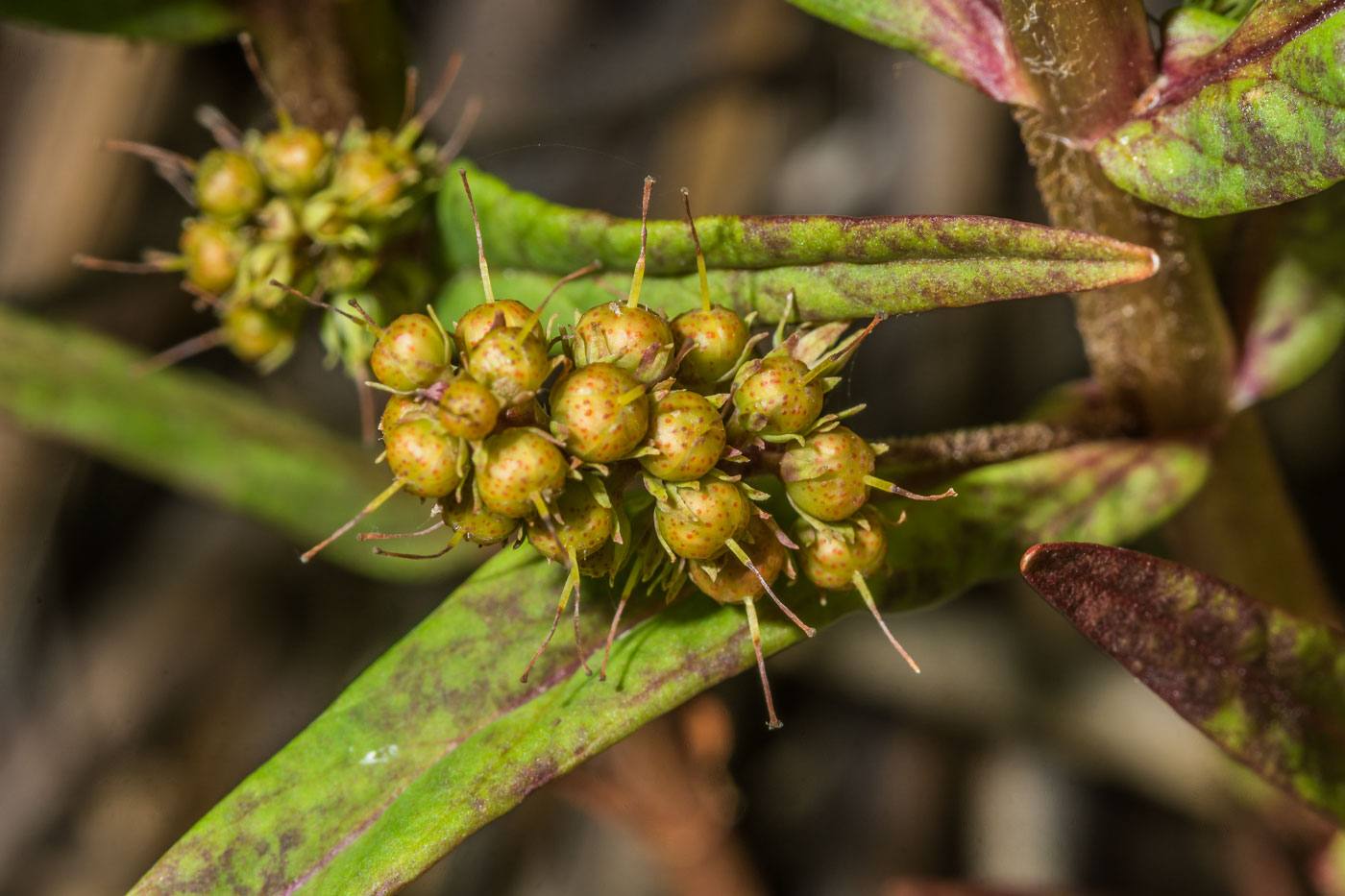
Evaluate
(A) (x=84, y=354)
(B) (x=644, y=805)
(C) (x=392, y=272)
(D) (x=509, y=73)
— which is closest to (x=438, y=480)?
(C) (x=392, y=272)

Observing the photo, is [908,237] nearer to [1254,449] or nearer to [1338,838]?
[1254,449]

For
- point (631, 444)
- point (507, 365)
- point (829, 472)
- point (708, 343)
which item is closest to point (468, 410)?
point (507, 365)

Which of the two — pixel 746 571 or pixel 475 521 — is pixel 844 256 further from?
pixel 475 521

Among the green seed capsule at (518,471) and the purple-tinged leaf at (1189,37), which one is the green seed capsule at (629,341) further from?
the purple-tinged leaf at (1189,37)

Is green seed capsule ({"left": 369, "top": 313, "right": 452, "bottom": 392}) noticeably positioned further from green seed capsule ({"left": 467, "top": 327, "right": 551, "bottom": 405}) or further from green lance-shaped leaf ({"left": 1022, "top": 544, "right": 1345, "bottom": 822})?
green lance-shaped leaf ({"left": 1022, "top": 544, "right": 1345, "bottom": 822})

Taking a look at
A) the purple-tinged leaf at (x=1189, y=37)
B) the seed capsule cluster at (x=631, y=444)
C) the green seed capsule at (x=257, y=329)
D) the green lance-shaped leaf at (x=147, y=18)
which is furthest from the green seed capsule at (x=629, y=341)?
the green lance-shaped leaf at (x=147, y=18)

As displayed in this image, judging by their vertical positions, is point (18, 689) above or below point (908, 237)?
below
